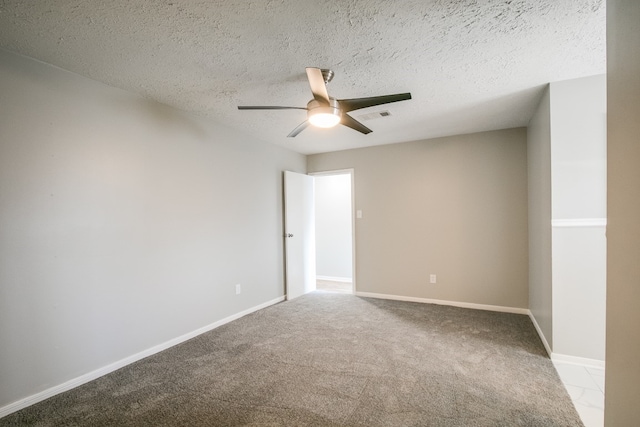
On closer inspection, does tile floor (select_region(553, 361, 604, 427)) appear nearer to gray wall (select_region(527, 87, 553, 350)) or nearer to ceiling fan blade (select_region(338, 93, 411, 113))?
gray wall (select_region(527, 87, 553, 350))

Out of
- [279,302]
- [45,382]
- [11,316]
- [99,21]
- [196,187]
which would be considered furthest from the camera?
[279,302]

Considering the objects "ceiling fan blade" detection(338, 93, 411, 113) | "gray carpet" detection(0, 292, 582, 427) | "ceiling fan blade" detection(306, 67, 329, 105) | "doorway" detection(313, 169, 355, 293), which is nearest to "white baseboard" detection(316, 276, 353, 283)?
"doorway" detection(313, 169, 355, 293)

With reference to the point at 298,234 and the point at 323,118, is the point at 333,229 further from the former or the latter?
the point at 323,118

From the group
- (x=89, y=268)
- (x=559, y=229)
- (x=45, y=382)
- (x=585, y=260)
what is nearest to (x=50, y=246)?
(x=89, y=268)

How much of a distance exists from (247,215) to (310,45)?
2.50 metres

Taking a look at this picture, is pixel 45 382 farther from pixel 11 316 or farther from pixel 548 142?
pixel 548 142

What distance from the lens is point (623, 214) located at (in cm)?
121

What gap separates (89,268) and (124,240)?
0.33 meters

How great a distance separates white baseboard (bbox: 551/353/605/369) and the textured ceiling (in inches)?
91.5

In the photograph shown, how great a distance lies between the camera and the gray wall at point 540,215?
267 cm

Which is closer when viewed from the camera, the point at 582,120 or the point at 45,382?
the point at 45,382

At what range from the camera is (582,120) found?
2469 millimetres

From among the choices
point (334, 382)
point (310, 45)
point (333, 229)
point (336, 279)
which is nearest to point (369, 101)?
point (310, 45)

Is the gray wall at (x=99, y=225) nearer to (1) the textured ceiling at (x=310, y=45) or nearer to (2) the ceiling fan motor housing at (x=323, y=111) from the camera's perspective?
(1) the textured ceiling at (x=310, y=45)
